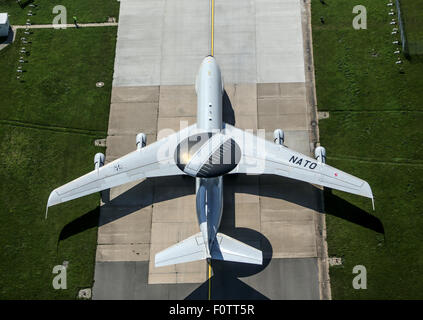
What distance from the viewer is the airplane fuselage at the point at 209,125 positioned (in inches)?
1404

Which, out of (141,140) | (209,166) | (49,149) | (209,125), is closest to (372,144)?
(209,125)

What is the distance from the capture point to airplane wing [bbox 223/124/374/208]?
3841 centimetres

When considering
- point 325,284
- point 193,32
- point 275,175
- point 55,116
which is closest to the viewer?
point 325,284

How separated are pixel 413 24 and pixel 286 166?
24242mm

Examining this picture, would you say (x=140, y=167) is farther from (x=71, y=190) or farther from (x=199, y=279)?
(x=199, y=279)

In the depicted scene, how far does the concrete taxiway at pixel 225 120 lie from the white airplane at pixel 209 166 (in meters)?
2.89

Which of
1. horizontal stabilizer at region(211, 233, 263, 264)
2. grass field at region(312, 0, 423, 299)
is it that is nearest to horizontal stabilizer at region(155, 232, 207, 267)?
horizontal stabilizer at region(211, 233, 263, 264)

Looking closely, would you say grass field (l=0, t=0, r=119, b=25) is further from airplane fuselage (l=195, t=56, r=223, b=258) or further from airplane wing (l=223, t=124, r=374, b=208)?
airplane wing (l=223, t=124, r=374, b=208)

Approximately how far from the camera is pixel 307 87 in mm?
46219

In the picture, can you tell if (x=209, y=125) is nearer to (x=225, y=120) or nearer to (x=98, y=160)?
(x=225, y=120)

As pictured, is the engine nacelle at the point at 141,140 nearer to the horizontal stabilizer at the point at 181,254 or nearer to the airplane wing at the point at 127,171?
the airplane wing at the point at 127,171

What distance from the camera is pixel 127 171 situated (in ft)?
132
